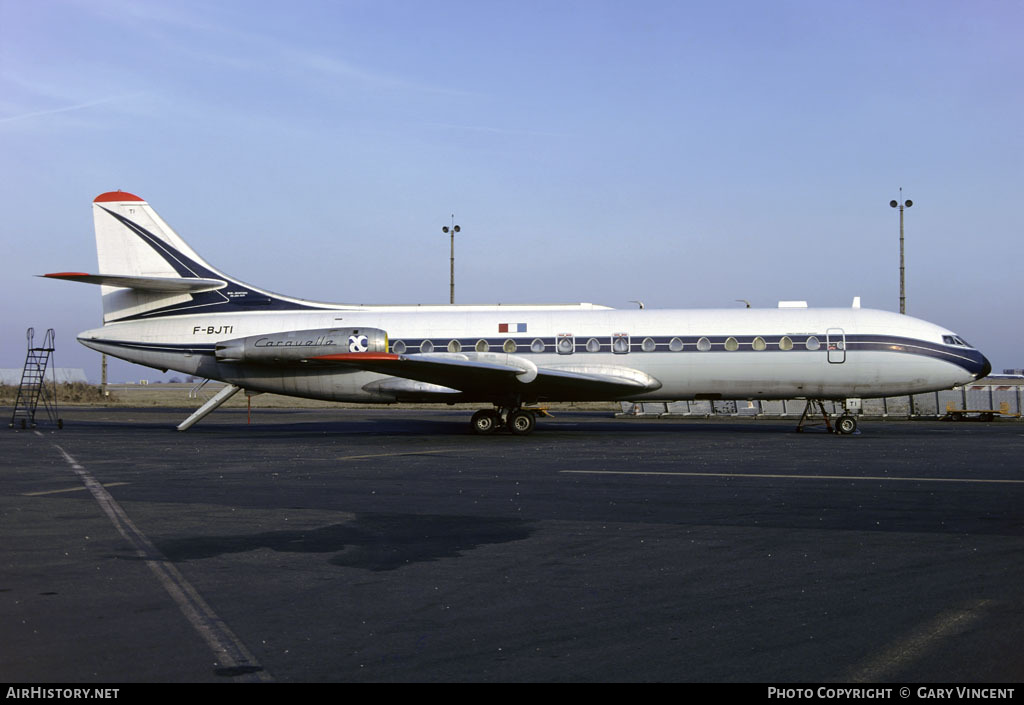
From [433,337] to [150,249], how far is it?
31.4 ft

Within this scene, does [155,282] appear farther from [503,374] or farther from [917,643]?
[917,643]

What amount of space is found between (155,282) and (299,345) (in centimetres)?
529

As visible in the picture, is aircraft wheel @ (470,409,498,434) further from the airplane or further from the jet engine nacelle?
the jet engine nacelle

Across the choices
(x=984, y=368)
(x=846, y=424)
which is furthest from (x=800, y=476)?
(x=984, y=368)

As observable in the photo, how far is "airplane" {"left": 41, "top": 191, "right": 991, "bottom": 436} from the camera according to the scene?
25.5 metres

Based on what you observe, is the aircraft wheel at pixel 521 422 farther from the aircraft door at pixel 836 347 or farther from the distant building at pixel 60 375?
the distant building at pixel 60 375

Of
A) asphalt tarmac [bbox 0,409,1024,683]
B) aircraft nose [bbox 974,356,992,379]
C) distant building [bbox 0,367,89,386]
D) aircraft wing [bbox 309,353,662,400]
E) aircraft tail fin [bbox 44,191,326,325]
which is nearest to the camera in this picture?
asphalt tarmac [bbox 0,409,1024,683]

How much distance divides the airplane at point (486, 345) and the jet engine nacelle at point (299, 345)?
0.13 ft

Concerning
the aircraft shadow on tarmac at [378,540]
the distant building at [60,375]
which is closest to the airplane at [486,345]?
the aircraft shadow on tarmac at [378,540]

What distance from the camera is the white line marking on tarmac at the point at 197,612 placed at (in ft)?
16.7

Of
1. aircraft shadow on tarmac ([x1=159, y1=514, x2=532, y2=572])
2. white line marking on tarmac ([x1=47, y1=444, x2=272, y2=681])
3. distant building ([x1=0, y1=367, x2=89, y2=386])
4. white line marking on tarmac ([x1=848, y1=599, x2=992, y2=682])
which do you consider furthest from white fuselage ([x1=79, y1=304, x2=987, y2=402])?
distant building ([x1=0, y1=367, x2=89, y2=386])

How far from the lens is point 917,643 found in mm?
5457

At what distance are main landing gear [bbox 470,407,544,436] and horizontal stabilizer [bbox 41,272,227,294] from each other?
30.8ft
